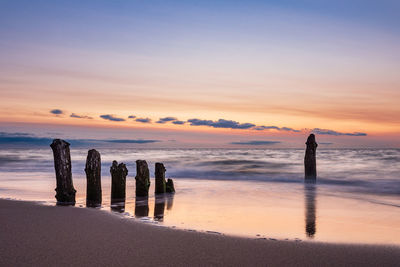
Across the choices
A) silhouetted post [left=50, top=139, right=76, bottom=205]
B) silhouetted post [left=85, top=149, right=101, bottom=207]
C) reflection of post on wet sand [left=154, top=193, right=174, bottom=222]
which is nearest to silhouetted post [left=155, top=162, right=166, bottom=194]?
reflection of post on wet sand [left=154, top=193, right=174, bottom=222]

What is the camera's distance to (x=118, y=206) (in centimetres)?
1018

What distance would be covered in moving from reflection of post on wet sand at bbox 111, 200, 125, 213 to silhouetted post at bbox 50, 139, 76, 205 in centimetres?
107

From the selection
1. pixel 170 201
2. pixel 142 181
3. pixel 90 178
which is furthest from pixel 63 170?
pixel 170 201

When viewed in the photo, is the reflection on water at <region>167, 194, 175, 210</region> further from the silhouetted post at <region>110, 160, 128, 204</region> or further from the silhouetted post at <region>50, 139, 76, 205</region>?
the silhouetted post at <region>50, 139, 76, 205</region>

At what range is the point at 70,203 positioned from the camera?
393 inches

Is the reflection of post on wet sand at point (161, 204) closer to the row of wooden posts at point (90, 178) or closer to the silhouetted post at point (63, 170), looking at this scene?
the row of wooden posts at point (90, 178)

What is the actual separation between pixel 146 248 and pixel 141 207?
481cm

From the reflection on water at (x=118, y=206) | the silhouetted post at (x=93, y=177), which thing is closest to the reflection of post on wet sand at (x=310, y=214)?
the reflection on water at (x=118, y=206)

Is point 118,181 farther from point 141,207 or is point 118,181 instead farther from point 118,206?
point 141,207

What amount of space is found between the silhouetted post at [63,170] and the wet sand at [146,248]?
3.02 m

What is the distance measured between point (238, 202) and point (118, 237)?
603 cm

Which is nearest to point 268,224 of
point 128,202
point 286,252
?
point 286,252

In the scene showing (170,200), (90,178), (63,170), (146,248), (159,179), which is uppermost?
(63,170)

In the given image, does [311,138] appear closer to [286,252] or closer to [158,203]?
[158,203]
